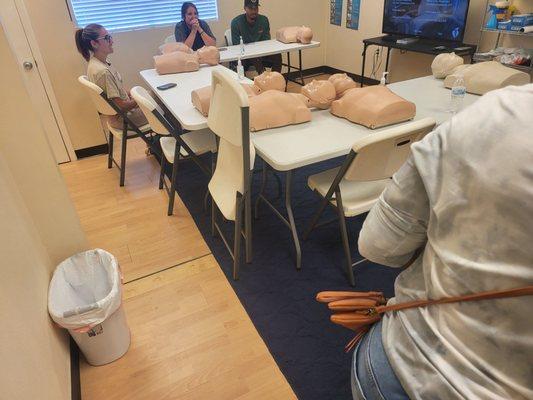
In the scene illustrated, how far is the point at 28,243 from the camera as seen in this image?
1368mm

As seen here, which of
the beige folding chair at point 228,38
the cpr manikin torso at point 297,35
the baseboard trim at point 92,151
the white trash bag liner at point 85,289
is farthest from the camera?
the beige folding chair at point 228,38

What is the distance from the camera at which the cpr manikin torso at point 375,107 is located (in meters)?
1.78

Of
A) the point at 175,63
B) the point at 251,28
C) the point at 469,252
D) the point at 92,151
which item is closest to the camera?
the point at 469,252

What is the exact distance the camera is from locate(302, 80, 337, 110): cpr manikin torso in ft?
6.57

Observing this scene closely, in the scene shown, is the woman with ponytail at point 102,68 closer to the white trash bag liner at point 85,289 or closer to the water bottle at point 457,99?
the white trash bag liner at point 85,289

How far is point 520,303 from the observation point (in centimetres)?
55

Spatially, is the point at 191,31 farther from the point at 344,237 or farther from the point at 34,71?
the point at 344,237

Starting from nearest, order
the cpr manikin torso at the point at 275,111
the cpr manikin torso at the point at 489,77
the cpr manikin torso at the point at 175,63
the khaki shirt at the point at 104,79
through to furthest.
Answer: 1. the cpr manikin torso at the point at 275,111
2. the cpr manikin torso at the point at 489,77
3. the khaki shirt at the point at 104,79
4. the cpr manikin torso at the point at 175,63

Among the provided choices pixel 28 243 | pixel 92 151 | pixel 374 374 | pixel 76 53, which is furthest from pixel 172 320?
pixel 76 53

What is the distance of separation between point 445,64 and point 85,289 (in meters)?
2.61

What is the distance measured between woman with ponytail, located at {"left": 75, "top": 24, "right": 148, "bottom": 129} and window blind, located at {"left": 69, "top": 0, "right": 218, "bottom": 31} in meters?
1.41

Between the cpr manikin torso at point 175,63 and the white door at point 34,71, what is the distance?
0.98 m

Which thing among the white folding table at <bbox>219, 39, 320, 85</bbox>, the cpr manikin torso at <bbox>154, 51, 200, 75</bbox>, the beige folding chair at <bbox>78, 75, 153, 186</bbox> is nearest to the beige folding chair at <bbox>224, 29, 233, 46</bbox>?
the white folding table at <bbox>219, 39, 320, 85</bbox>

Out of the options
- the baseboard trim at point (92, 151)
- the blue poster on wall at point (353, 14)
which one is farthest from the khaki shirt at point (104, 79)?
the blue poster on wall at point (353, 14)
